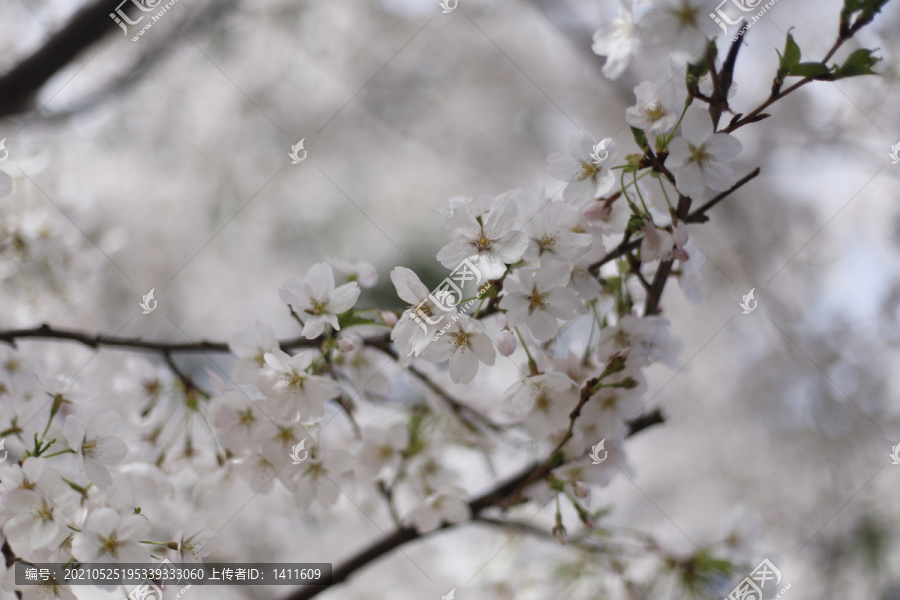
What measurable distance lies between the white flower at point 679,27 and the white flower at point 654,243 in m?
0.16

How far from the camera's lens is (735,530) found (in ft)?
3.31

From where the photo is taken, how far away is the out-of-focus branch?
3.51 ft

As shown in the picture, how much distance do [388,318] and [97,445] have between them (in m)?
0.35

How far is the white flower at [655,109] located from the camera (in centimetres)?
55

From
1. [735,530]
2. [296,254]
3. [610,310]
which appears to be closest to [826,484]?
[735,530]

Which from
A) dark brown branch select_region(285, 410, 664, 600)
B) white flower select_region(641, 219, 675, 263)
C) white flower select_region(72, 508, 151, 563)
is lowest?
white flower select_region(72, 508, 151, 563)

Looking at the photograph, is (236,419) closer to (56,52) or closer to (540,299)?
(540,299)

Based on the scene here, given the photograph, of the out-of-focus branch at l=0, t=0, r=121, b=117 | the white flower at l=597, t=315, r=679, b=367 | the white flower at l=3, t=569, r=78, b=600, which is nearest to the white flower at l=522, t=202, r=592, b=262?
the white flower at l=597, t=315, r=679, b=367

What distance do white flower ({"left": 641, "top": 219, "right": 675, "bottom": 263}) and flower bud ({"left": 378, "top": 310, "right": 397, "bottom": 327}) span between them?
27cm

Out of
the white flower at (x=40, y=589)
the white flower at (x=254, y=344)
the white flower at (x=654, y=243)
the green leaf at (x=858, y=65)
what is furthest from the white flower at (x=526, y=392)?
the white flower at (x=40, y=589)

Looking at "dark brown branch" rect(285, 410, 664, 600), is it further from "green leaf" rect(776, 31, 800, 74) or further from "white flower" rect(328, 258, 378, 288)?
"green leaf" rect(776, 31, 800, 74)

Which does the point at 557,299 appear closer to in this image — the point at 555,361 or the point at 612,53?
the point at 555,361

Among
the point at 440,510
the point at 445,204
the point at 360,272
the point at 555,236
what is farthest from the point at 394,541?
the point at 445,204

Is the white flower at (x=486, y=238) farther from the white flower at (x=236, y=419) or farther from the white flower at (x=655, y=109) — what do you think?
the white flower at (x=236, y=419)
